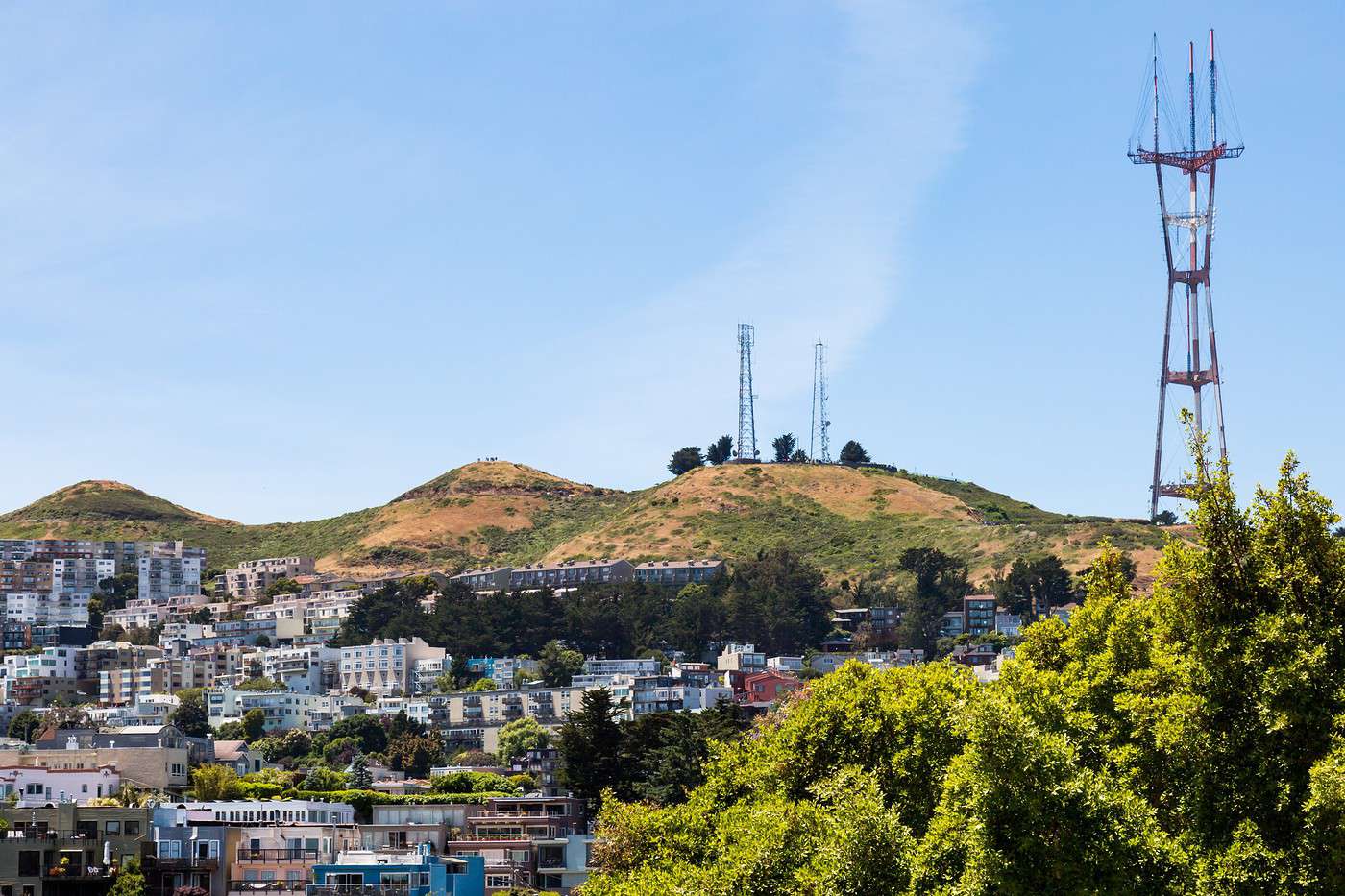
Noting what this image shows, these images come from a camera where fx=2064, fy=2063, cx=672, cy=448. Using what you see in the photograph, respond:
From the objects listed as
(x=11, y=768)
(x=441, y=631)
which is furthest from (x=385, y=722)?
(x=11, y=768)

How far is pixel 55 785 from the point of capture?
8994 cm

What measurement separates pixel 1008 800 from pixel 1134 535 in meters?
148

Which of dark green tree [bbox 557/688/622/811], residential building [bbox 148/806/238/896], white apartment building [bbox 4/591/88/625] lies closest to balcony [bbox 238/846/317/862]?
residential building [bbox 148/806/238/896]

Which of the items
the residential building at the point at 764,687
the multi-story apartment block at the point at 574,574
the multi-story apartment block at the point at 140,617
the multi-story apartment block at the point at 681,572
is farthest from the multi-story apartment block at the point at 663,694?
the multi-story apartment block at the point at 140,617

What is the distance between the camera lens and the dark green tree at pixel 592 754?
93938 mm

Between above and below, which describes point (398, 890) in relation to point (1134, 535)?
below

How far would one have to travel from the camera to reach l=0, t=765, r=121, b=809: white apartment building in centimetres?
8779

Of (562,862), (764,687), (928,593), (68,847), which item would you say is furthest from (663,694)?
(68,847)

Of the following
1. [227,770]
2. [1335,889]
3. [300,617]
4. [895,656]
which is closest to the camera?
[1335,889]

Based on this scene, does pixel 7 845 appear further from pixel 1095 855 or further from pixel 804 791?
pixel 1095 855

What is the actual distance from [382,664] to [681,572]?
31699 mm

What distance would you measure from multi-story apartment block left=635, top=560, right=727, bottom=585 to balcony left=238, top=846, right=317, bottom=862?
105114 millimetres

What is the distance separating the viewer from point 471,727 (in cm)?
14212

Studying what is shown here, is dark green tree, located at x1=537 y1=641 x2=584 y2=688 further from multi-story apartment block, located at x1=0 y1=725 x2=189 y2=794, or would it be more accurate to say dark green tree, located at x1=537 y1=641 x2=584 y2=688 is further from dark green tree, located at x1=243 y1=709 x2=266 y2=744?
multi-story apartment block, located at x1=0 y1=725 x2=189 y2=794
